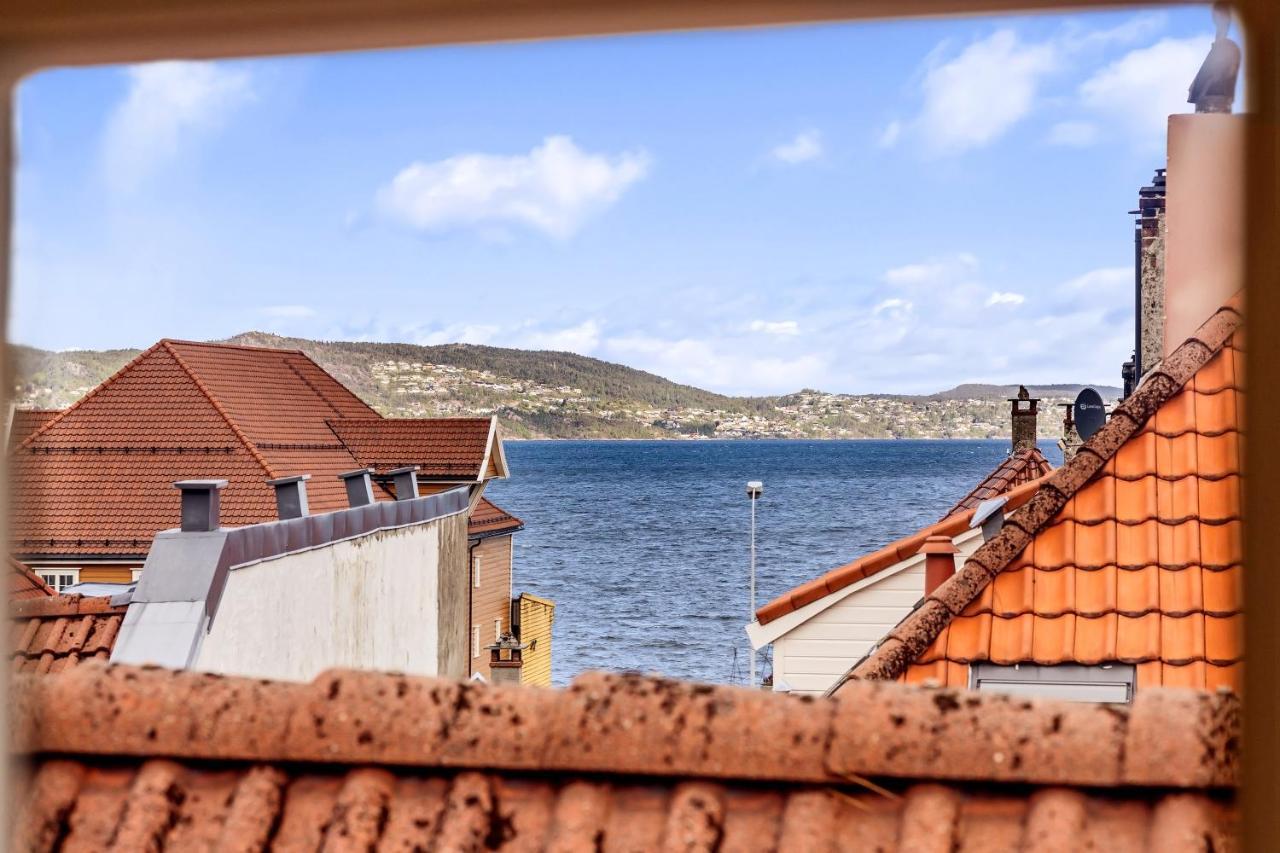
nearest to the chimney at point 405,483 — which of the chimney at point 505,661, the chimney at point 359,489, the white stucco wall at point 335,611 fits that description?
the chimney at point 359,489

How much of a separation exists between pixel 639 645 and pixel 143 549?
22486 mm

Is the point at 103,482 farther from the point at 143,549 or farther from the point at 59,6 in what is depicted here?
the point at 59,6

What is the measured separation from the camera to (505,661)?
1502 centimetres

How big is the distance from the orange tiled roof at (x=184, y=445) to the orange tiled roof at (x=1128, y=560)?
7462mm

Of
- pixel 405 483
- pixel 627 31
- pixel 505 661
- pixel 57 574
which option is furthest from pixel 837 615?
pixel 505 661

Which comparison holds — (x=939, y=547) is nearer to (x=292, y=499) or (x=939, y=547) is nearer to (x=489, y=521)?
(x=292, y=499)

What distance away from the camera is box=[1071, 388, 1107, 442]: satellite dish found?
6.08m

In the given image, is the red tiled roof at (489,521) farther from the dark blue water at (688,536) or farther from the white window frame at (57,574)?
the dark blue water at (688,536)

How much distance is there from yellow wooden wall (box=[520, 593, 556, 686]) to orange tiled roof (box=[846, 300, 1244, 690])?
45.6 ft

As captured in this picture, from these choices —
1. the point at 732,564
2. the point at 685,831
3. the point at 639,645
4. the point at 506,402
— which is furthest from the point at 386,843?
the point at 506,402

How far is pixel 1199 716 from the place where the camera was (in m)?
1.09

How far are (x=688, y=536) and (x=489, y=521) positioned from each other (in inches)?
1566

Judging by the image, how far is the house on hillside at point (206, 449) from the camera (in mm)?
10250

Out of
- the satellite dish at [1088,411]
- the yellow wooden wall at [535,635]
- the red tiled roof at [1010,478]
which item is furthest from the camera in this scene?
the yellow wooden wall at [535,635]
